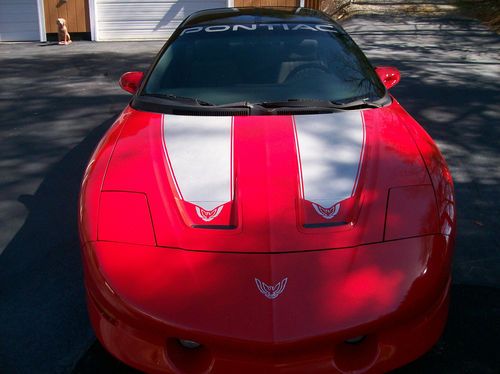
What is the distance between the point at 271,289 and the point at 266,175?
0.69m

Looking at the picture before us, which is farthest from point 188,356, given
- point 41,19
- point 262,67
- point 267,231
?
point 41,19

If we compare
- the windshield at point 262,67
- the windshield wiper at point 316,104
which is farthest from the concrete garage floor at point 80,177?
the windshield at point 262,67

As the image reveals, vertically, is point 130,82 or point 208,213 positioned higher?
point 130,82

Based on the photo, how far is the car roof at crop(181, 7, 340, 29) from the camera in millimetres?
3951

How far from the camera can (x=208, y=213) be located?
7.54 ft

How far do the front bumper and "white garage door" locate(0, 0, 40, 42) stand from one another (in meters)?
12.0

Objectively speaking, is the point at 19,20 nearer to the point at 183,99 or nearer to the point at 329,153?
the point at 183,99

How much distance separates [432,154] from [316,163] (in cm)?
67

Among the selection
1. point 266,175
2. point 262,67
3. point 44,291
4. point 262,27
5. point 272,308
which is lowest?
point 44,291

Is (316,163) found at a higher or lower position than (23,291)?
higher

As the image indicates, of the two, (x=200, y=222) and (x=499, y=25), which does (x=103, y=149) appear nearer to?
(x=200, y=222)

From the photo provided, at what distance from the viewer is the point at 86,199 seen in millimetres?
2469

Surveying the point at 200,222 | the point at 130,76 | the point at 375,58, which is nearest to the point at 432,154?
the point at 200,222

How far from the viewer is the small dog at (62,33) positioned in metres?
11.7
